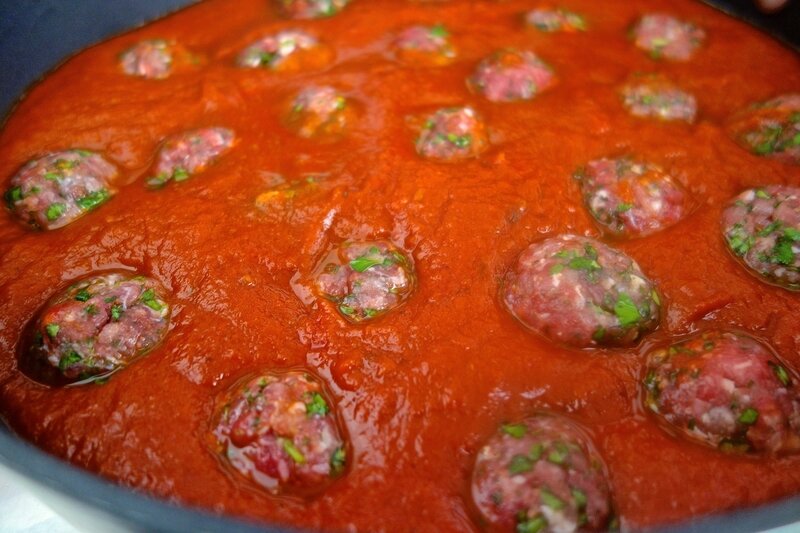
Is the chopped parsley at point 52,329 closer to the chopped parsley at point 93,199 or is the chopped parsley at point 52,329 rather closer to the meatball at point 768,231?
the chopped parsley at point 93,199

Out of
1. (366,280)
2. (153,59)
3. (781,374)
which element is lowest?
(781,374)

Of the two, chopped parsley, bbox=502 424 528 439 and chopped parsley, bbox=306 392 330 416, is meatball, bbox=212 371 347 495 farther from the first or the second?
chopped parsley, bbox=502 424 528 439

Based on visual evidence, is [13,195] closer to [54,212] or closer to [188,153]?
[54,212]

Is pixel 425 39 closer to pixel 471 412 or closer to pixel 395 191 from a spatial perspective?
pixel 395 191

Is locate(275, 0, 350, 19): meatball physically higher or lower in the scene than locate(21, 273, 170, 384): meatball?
higher

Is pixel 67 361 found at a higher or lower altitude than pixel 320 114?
lower

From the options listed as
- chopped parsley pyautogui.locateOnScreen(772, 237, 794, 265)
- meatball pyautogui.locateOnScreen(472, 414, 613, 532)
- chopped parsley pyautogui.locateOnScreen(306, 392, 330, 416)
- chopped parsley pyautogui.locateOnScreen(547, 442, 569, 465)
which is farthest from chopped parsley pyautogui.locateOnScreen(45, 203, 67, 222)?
chopped parsley pyautogui.locateOnScreen(772, 237, 794, 265)

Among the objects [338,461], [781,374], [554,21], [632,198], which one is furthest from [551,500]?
[554,21]
